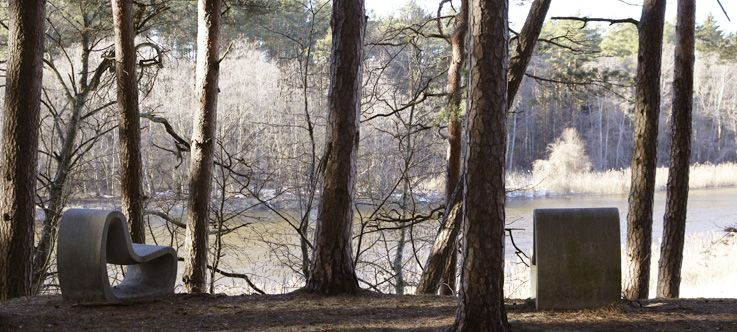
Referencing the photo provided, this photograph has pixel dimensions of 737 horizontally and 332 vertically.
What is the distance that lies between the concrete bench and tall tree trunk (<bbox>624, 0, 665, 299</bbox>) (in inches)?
117

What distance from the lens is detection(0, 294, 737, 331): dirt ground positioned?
478cm

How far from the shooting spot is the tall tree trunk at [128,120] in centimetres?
803

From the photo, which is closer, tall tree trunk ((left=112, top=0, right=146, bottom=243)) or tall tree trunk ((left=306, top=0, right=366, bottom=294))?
tall tree trunk ((left=306, top=0, right=366, bottom=294))

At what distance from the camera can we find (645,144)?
7754mm

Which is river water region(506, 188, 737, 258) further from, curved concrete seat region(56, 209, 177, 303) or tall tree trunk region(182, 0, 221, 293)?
curved concrete seat region(56, 209, 177, 303)

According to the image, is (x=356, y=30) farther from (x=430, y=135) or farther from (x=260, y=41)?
(x=260, y=41)

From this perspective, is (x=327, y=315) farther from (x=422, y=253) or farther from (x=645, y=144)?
(x=422, y=253)

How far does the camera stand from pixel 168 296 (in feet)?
19.3

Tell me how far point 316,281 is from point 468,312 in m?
1.84

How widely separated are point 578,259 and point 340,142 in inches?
73.5

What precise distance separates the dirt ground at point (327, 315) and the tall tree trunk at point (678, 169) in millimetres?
2715

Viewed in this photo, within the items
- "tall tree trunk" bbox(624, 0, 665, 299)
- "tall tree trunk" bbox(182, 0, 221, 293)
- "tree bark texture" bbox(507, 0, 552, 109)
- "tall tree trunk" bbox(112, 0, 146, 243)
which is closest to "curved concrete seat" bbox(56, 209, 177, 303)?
"tall tree trunk" bbox(182, 0, 221, 293)

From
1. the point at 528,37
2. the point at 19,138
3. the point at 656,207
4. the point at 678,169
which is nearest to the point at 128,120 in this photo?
the point at 19,138

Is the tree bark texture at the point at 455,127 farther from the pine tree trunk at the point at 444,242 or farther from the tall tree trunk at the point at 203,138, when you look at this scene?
the tall tree trunk at the point at 203,138
